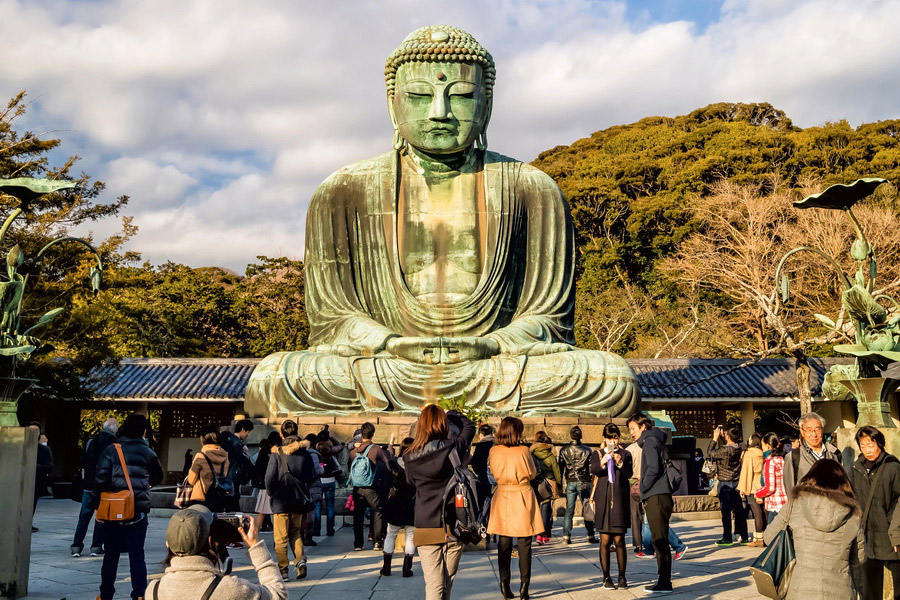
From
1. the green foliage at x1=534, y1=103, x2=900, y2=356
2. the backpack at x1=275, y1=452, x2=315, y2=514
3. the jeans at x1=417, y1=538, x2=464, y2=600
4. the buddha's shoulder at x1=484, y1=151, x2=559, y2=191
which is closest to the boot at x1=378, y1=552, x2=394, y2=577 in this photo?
the backpack at x1=275, y1=452, x2=315, y2=514

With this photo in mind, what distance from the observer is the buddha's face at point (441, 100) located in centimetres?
1247

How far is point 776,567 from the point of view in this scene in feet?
13.7

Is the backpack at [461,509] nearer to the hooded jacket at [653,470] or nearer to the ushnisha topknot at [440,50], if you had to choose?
the hooded jacket at [653,470]

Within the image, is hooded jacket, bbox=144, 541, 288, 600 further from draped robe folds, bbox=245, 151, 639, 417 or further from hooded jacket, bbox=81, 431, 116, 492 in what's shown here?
draped robe folds, bbox=245, 151, 639, 417

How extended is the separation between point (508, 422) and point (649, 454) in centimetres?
119

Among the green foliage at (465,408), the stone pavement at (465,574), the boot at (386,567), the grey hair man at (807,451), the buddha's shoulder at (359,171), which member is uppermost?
the buddha's shoulder at (359,171)

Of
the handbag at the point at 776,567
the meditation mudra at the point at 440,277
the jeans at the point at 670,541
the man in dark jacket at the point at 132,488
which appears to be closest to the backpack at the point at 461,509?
the handbag at the point at 776,567

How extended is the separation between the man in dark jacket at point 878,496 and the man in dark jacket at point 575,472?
3695 millimetres

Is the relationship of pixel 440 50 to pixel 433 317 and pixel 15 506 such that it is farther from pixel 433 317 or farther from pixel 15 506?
pixel 15 506

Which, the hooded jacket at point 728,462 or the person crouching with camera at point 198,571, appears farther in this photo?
the hooded jacket at point 728,462

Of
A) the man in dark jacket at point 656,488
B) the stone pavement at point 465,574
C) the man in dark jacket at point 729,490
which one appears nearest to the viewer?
the stone pavement at point 465,574

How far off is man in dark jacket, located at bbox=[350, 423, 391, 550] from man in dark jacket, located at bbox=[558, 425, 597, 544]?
1.98 m

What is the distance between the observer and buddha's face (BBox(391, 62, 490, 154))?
1247cm

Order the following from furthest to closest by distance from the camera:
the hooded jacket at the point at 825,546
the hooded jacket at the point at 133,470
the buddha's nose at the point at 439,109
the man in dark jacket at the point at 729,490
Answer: the buddha's nose at the point at 439,109, the man in dark jacket at the point at 729,490, the hooded jacket at the point at 133,470, the hooded jacket at the point at 825,546
